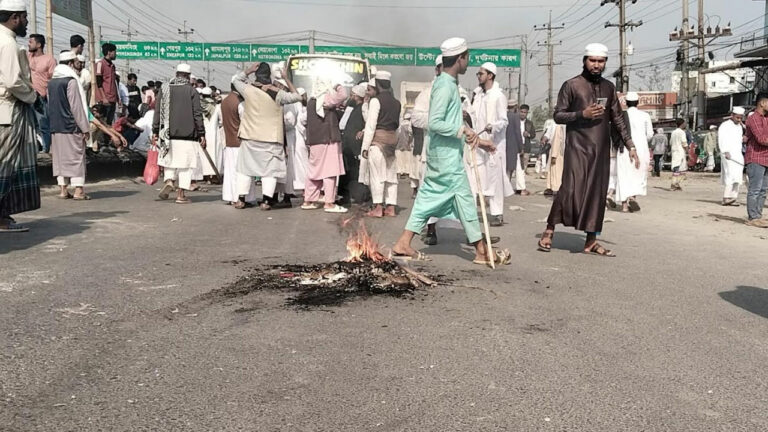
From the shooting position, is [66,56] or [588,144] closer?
[588,144]

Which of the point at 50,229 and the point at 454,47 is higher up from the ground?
the point at 454,47

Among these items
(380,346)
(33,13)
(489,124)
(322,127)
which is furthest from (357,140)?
(33,13)

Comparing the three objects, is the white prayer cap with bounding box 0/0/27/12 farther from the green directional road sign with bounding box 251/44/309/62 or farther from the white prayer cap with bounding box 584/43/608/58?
the green directional road sign with bounding box 251/44/309/62

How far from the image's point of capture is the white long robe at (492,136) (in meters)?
8.12

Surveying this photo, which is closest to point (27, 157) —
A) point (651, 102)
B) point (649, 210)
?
point (649, 210)

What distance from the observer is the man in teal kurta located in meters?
6.16

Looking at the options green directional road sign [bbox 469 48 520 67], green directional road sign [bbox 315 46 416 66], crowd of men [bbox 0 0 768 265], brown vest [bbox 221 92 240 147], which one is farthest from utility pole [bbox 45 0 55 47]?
green directional road sign [bbox 469 48 520 67]

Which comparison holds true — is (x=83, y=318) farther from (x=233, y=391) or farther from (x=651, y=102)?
(x=651, y=102)

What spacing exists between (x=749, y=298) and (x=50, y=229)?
665cm

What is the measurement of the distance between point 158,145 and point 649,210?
8.16 meters

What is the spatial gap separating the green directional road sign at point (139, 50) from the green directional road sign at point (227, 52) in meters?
2.93

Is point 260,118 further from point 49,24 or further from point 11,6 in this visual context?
point 49,24

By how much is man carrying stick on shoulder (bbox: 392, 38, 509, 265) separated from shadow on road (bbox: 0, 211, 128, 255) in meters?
3.43

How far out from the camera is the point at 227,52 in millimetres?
42000
